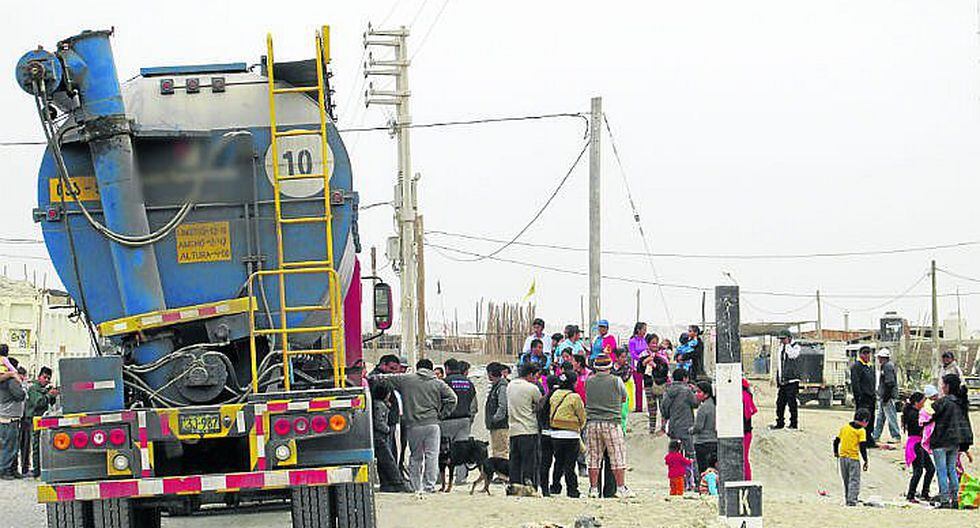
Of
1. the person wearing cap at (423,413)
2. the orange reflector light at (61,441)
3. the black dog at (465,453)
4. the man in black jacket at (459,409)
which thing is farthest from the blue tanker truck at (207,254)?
the man in black jacket at (459,409)

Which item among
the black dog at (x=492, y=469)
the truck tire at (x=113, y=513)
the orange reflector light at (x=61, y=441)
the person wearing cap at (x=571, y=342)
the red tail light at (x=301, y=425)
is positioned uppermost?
the person wearing cap at (x=571, y=342)

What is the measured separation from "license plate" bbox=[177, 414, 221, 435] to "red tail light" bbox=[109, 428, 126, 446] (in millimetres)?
384

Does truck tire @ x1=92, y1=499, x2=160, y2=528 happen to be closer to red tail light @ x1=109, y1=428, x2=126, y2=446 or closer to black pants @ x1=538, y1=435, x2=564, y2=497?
red tail light @ x1=109, y1=428, x2=126, y2=446

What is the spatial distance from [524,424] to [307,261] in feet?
21.8

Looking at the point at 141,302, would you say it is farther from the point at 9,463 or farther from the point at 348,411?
the point at 9,463

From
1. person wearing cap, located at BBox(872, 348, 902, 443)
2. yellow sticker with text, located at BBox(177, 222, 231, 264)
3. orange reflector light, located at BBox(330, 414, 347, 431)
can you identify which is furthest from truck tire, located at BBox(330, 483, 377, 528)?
person wearing cap, located at BBox(872, 348, 902, 443)

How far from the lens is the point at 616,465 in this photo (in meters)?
16.1

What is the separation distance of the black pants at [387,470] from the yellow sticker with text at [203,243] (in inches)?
227

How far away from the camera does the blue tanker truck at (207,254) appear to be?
31.9 ft

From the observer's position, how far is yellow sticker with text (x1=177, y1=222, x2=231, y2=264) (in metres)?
10.1

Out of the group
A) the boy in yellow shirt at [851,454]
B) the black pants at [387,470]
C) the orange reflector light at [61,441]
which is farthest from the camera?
the boy in yellow shirt at [851,454]

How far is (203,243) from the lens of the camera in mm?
10156

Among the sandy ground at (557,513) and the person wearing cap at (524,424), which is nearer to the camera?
the sandy ground at (557,513)

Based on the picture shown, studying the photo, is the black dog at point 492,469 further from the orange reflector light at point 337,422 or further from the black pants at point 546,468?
the orange reflector light at point 337,422
